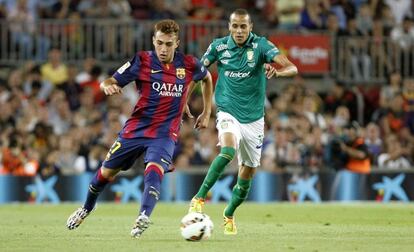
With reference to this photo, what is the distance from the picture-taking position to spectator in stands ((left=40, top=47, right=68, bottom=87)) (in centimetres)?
2602

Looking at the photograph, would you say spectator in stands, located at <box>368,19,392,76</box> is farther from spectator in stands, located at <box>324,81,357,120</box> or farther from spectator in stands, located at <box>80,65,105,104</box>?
spectator in stands, located at <box>80,65,105,104</box>

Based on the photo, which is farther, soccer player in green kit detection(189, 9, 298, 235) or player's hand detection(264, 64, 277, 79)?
soccer player in green kit detection(189, 9, 298, 235)

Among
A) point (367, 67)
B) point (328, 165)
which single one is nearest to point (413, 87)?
point (367, 67)

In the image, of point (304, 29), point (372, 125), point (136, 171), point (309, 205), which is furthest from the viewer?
point (304, 29)

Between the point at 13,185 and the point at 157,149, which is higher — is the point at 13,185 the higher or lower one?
the lower one

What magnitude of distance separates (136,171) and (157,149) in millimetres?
10592

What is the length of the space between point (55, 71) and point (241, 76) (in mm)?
11415

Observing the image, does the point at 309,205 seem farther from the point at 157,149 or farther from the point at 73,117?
the point at 157,149

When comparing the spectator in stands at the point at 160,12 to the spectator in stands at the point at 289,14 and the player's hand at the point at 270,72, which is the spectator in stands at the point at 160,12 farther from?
the player's hand at the point at 270,72

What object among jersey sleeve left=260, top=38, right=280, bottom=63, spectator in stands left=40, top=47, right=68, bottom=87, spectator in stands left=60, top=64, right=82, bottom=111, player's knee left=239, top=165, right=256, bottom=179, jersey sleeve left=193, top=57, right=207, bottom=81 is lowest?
spectator in stands left=60, top=64, right=82, bottom=111

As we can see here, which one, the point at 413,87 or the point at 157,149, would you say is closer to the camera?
the point at 157,149

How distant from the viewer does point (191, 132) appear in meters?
25.1

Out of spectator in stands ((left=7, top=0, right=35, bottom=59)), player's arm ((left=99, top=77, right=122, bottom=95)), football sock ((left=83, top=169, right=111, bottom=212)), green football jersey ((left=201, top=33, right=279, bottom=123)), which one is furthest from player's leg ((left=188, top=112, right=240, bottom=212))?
spectator in stands ((left=7, top=0, right=35, bottom=59))

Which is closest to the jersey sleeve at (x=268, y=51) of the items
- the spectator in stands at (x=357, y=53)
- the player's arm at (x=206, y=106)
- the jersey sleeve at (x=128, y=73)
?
the player's arm at (x=206, y=106)
